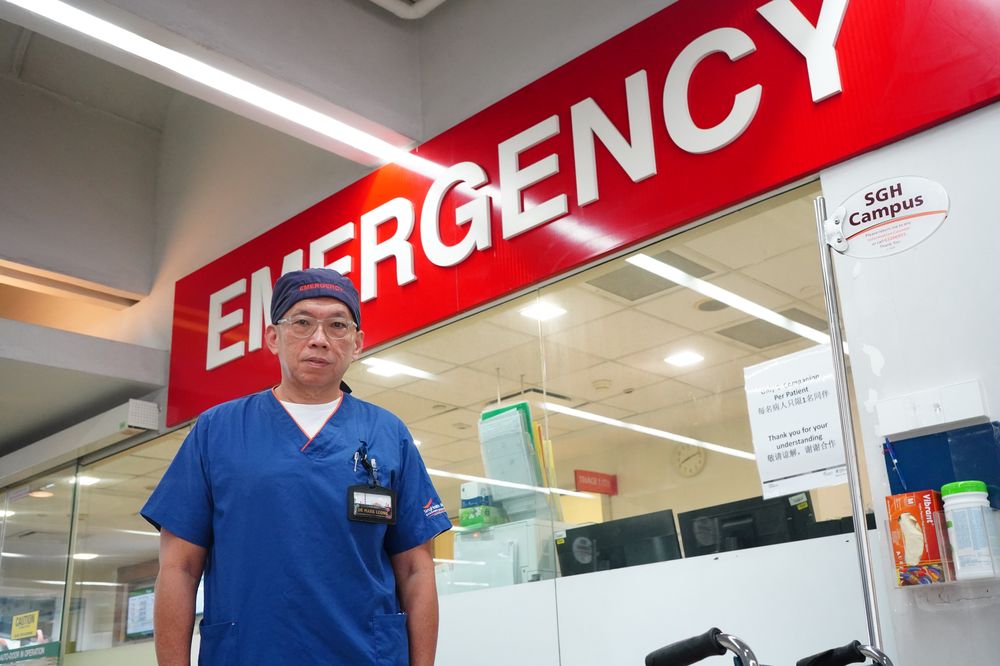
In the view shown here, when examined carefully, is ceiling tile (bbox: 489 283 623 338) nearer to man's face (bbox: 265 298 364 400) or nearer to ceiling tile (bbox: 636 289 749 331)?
ceiling tile (bbox: 636 289 749 331)

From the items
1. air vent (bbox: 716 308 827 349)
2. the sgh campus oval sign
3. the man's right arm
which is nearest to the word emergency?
the sgh campus oval sign

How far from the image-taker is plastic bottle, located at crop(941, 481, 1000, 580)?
2.16m

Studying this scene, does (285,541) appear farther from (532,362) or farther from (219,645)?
(532,362)

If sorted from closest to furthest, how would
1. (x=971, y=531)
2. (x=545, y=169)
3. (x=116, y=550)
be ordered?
1. (x=971, y=531)
2. (x=545, y=169)
3. (x=116, y=550)

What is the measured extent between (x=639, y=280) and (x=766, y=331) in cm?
54

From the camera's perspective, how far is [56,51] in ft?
19.5

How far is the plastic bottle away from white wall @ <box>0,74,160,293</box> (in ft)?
15.9

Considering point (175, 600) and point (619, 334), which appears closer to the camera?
point (175, 600)

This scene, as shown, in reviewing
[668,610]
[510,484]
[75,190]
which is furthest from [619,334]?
[75,190]

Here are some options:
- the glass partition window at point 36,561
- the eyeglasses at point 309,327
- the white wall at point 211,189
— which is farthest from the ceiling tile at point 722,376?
the glass partition window at point 36,561

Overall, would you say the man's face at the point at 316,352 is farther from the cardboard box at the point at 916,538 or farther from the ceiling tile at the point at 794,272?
the ceiling tile at the point at 794,272

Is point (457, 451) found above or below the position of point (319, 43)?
below

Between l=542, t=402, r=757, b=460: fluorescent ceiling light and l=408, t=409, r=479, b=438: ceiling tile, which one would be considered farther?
l=408, t=409, r=479, b=438: ceiling tile

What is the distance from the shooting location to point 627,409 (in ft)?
10.4
